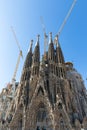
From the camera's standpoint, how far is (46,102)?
Result: 33.4 metres

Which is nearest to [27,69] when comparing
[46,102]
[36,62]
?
[36,62]

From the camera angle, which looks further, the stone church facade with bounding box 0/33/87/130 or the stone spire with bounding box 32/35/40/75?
the stone spire with bounding box 32/35/40/75

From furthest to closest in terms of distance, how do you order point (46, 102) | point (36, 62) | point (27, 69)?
point (36, 62)
point (27, 69)
point (46, 102)

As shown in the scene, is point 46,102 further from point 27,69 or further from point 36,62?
point 36,62

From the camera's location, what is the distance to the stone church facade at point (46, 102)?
3106cm

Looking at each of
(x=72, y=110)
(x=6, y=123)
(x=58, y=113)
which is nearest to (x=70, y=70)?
(x=72, y=110)

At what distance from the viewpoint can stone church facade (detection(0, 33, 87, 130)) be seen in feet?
102

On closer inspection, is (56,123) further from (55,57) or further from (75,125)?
(55,57)

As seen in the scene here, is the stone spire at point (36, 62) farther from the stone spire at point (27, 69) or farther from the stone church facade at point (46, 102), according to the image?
the stone spire at point (27, 69)

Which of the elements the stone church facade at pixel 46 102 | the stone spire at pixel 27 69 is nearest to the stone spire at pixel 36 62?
the stone church facade at pixel 46 102

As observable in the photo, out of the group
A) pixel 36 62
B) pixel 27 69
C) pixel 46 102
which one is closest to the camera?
pixel 46 102

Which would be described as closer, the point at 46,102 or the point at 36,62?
the point at 46,102

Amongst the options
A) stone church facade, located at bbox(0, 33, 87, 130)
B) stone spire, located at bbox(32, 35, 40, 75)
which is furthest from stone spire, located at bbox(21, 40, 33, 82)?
stone spire, located at bbox(32, 35, 40, 75)

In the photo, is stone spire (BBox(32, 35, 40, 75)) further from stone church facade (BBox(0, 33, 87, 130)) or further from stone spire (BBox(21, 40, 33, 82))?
stone spire (BBox(21, 40, 33, 82))
